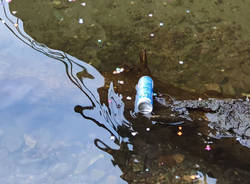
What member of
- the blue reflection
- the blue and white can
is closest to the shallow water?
the blue reflection

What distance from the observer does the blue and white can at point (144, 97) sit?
3.88m

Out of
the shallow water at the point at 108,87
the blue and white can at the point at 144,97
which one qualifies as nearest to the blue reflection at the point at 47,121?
the shallow water at the point at 108,87

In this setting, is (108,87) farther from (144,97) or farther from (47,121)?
(47,121)

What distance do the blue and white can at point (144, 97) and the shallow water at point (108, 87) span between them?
4.7 inches

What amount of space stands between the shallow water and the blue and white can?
4.7 inches

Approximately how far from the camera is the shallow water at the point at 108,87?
3.54m

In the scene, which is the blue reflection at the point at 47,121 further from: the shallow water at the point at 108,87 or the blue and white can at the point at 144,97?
the blue and white can at the point at 144,97

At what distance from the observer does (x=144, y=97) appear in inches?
152

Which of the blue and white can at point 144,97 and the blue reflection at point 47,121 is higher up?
the blue and white can at point 144,97

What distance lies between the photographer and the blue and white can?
12.7 feet

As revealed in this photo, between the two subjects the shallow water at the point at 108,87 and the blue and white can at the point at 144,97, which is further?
the blue and white can at the point at 144,97

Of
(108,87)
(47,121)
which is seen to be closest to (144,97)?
(108,87)

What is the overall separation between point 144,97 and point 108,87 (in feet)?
2.19

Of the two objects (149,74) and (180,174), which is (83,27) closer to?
(149,74)
